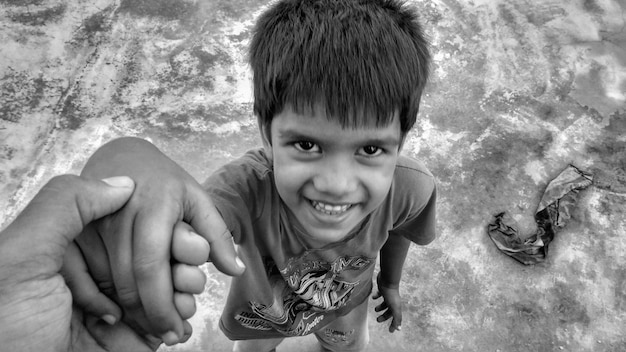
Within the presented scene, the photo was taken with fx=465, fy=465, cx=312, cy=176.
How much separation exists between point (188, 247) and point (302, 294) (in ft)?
1.76

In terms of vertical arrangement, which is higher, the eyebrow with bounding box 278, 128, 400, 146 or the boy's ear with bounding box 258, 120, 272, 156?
the eyebrow with bounding box 278, 128, 400, 146

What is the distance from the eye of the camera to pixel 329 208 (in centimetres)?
92

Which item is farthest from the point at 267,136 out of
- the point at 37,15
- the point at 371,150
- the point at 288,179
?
the point at 37,15

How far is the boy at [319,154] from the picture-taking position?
82cm

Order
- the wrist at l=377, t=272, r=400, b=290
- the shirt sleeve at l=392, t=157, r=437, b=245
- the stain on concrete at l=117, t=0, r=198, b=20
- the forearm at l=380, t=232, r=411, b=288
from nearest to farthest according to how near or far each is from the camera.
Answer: the shirt sleeve at l=392, t=157, r=437, b=245, the forearm at l=380, t=232, r=411, b=288, the wrist at l=377, t=272, r=400, b=290, the stain on concrete at l=117, t=0, r=198, b=20

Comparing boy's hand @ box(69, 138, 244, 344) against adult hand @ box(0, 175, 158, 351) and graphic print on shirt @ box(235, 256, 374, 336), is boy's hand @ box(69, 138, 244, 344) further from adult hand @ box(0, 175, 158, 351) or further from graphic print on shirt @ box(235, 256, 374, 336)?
graphic print on shirt @ box(235, 256, 374, 336)

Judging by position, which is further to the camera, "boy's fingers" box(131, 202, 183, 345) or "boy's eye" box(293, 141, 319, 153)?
"boy's eye" box(293, 141, 319, 153)

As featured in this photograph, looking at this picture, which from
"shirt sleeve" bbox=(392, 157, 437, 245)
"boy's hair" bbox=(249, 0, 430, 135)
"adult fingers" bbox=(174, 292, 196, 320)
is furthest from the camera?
"shirt sleeve" bbox=(392, 157, 437, 245)

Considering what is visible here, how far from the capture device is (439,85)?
2.54m

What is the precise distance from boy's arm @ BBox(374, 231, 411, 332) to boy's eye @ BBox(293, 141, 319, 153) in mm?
549

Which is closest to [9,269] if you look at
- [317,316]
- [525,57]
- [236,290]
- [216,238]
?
[216,238]

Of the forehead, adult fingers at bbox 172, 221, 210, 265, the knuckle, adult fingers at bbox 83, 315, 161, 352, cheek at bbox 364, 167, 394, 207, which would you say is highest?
the forehead

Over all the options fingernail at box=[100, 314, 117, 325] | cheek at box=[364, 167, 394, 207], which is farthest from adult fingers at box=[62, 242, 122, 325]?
cheek at box=[364, 167, 394, 207]

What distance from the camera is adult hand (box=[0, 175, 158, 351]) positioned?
0.62 m
